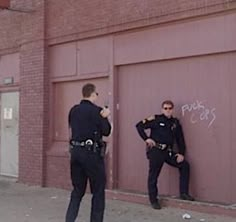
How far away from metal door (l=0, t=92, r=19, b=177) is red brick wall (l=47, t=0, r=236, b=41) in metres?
2.40

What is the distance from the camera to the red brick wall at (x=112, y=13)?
10.2 meters

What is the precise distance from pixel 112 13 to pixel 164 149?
3162 mm

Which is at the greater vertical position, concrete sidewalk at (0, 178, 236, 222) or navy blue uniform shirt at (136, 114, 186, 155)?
navy blue uniform shirt at (136, 114, 186, 155)

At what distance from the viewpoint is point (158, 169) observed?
33.7 ft

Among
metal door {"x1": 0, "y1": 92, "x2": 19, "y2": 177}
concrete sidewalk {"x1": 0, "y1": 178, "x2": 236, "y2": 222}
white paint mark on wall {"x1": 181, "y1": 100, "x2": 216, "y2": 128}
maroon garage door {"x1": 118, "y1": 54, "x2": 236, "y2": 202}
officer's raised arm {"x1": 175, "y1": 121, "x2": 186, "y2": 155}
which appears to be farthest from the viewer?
metal door {"x1": 0, "y1": 92, "x2": 19, "y2": 177}

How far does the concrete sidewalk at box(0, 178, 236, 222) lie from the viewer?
963cm

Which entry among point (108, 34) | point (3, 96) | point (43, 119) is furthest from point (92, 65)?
point (3, 96)

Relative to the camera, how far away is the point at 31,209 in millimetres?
10797

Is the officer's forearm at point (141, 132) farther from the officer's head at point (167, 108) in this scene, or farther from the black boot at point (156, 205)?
the black boot at point (156, 205)

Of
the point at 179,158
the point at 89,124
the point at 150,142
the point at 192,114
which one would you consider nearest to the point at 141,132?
the point at 150,142

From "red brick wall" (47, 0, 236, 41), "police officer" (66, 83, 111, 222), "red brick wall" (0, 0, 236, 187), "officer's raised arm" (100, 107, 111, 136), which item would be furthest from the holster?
"red brick wall" (0, 0, 236, 187)

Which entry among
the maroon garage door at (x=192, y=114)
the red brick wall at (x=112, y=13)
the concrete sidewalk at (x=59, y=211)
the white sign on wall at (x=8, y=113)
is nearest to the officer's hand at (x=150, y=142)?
the maroon garage door at (x=192, y=114)

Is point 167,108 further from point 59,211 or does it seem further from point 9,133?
point 9,133

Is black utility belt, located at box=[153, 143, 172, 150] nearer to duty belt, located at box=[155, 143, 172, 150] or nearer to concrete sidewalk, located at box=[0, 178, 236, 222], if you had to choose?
duty belt, located at box=[155, 143, 172, 150]
